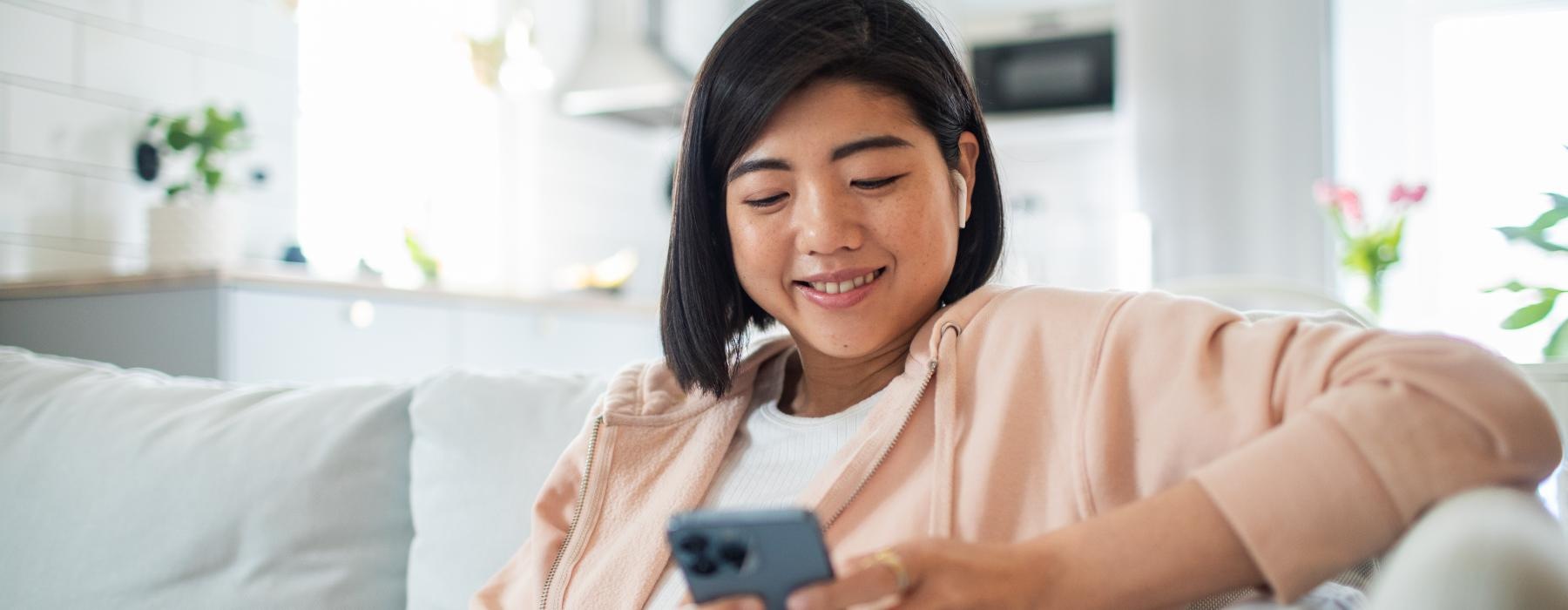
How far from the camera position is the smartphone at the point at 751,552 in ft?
2.18

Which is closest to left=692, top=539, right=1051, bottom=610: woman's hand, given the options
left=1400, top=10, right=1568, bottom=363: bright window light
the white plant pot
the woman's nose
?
the woman's nose

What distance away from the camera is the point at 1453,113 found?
179 inches

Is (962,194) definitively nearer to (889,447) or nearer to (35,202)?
(889,447)

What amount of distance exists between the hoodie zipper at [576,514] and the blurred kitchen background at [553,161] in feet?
3.40

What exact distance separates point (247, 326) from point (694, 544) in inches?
83.0

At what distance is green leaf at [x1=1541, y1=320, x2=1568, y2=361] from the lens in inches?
50.6

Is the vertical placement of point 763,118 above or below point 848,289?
above

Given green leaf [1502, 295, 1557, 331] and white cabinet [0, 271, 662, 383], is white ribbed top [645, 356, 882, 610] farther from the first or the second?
white cabinet [0, 271, 662, 383]

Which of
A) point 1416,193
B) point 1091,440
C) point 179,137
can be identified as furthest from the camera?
point 179,137

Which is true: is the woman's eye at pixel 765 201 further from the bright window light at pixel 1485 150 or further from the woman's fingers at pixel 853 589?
the bright window light at pixel 1485 150

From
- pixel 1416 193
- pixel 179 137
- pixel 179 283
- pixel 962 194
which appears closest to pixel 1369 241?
pixel 1416 193

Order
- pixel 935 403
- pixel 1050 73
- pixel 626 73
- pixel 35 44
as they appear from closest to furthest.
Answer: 1. pixel 935 403
2. pixel 35 44
3. pixel 626 73
4. pixel 1050 73

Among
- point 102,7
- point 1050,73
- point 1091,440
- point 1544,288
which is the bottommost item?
point 1091,440

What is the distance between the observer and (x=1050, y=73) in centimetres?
542
